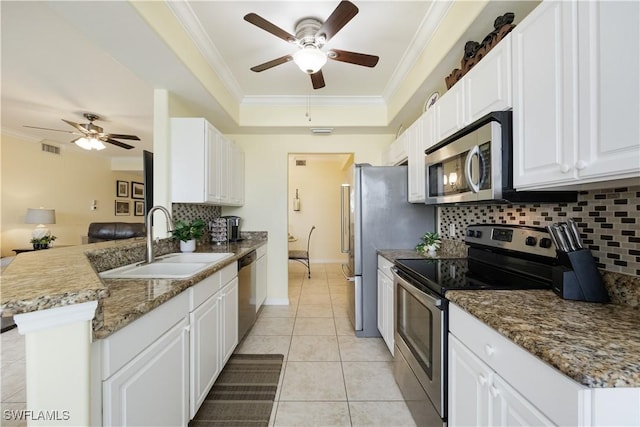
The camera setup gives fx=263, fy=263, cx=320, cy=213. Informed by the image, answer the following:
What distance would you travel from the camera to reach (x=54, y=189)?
16.4ft

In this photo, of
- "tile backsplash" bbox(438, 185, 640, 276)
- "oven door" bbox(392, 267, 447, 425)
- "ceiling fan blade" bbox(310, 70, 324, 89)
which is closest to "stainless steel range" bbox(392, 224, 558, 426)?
"oven door" bbox(392, 267, 447, 425)

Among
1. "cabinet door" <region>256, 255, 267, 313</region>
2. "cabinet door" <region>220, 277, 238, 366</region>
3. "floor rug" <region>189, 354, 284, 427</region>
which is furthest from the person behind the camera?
"cabinet door" <region>256, 255, 267, 313</region>

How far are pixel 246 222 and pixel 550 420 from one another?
3.45 metres

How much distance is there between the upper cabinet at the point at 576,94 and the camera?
77 cm

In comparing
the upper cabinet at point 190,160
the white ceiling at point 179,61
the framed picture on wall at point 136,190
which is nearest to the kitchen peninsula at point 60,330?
the white ceiling at point 179,61

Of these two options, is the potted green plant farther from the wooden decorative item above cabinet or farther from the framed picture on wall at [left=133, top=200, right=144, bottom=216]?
the wooden decorative item above cabinet

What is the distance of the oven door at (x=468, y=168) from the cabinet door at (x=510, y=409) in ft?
2.71

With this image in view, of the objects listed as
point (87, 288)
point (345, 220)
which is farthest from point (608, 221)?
point (345, 220)

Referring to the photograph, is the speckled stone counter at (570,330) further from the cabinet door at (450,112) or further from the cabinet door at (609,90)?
the cabinet door at (450,112)

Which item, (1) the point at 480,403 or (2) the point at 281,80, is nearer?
(1) the point at 480,403

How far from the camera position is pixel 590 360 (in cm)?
64

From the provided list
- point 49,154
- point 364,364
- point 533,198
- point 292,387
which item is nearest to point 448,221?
point 533,198

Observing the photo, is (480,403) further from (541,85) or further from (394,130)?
(394,130)

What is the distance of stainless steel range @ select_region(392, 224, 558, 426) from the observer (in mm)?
1287
